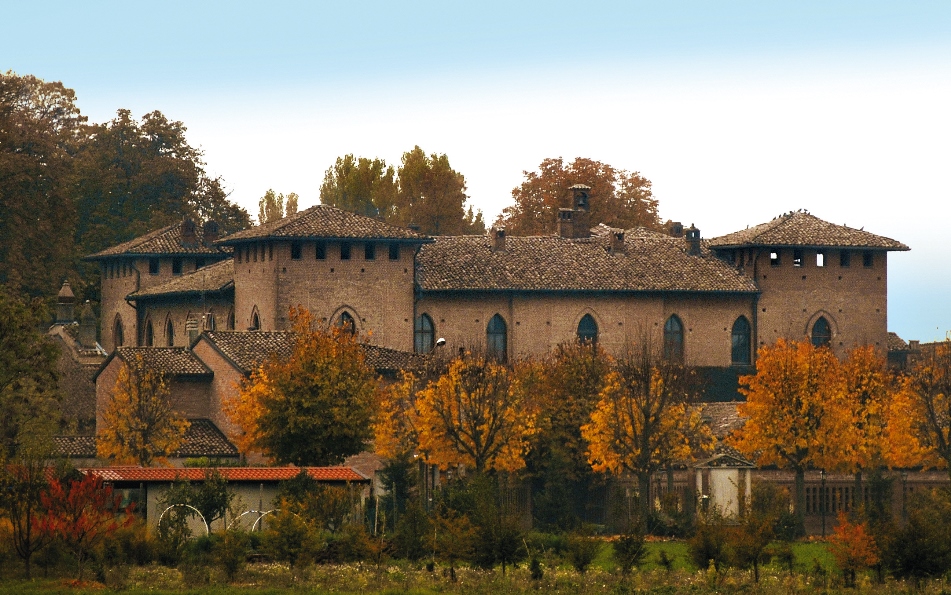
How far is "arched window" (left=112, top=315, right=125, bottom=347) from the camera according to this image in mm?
77887

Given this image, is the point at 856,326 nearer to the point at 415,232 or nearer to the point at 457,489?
the point at 415,232

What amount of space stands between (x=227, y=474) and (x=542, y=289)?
26.8 metres

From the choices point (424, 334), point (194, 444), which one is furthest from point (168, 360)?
point (424, 334)

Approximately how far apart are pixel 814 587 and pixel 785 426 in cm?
2050

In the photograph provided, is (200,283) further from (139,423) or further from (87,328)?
(139,423)

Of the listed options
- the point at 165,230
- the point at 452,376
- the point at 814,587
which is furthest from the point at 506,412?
the point at 165,230

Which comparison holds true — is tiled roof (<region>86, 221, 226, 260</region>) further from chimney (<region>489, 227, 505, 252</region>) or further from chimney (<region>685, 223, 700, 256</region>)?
chimney (<region>685, 223, 700, 256</region>)

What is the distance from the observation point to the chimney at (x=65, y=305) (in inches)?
3022

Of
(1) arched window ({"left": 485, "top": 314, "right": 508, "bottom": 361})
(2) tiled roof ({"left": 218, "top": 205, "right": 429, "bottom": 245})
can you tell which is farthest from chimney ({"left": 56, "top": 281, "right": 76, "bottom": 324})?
(1) arched window ({"left": 485, "top": 314, "right": 508, "bottom": 361})

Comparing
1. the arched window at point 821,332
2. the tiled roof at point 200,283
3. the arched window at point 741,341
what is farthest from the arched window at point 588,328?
the tiled roof at point 200,283

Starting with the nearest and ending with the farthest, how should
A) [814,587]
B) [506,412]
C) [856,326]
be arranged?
[814,587], [506,412], [856,326]

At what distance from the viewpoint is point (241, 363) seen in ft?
186

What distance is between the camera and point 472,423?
171 feet

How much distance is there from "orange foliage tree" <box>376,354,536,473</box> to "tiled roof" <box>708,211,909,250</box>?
20293 millimetres
